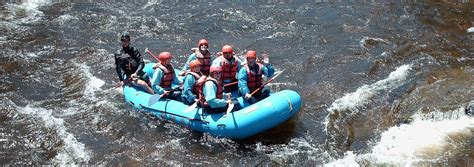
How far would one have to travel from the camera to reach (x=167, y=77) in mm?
8938

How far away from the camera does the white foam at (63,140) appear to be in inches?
311

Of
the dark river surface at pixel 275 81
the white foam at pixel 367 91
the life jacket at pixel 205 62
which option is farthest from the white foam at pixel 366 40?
the life jacket at pixel 205 62

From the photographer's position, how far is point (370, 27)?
12531 millimetres

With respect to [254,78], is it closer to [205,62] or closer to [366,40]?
[205,62]

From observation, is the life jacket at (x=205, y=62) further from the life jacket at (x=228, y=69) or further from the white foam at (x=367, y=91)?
the white foam at (x=367, y=91)

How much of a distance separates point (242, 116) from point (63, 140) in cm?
312

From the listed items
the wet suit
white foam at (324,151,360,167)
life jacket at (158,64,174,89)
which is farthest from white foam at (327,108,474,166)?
the wet suit

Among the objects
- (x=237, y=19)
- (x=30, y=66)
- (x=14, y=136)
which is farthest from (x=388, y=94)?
(x=30, y=66)

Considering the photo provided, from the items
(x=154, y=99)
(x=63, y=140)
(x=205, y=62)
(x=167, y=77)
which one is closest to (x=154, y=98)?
(x=154, y=99)

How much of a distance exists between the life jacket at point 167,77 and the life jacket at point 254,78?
150 cm

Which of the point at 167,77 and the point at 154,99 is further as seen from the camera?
the point at 167,77

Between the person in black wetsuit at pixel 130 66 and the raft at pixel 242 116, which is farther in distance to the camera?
the person in black wetsuit at pixel 130 66

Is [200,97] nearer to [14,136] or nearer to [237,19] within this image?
[14,136]

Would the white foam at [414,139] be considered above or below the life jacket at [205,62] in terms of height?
below
